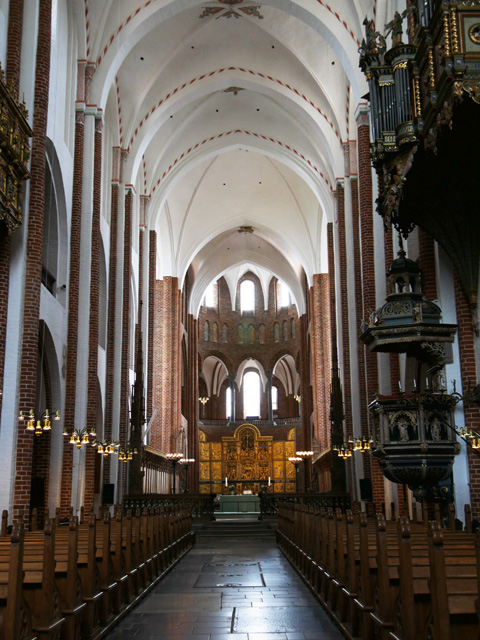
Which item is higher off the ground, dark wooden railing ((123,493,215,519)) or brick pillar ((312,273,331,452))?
brick pillar ((312,273,331,452))

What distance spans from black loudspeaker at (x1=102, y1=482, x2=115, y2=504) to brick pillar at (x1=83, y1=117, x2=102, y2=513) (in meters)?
2.06

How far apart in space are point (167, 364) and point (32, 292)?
73.1ft

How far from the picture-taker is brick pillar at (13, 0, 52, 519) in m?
11.9

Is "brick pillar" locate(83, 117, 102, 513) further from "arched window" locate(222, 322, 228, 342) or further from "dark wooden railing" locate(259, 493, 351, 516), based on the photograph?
"arched window" locate(222, 322, 228, 342)

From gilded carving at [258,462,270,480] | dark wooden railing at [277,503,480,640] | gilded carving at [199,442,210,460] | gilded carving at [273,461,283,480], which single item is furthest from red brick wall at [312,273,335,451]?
dark wooden railing at [277,503,480,640]

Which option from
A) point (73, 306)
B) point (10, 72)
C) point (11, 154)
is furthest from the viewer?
point (73, 306)

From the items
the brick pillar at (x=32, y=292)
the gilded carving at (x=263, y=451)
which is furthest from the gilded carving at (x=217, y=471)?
the brick pillar at (x=32, y=292)

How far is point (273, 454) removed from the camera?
46312 mm

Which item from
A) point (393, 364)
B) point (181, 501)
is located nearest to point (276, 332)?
point (181, 501)

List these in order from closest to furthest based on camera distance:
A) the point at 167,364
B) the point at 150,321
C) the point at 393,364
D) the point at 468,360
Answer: the point at 468,360 < the point at 393,364 < the point at 150,321 < the point at 167,364

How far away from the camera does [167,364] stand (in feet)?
113

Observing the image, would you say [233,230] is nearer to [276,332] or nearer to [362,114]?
[276,332]

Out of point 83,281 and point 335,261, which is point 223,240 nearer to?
point 335,261

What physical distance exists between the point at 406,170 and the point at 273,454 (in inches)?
1524
